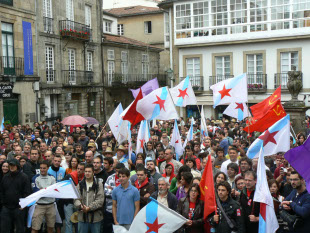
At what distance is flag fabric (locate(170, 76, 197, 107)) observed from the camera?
13.8m

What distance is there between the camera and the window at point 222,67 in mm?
27406

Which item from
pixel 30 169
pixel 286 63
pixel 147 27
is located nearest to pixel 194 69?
pixel 286 63

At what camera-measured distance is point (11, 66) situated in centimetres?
2252

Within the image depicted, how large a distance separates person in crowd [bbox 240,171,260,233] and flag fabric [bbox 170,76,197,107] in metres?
7.57

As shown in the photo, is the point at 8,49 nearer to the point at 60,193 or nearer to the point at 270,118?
the point at 270,118

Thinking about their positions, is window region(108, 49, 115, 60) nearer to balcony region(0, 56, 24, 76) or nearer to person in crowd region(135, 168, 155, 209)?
balcony region(0, 56, 24, 76)

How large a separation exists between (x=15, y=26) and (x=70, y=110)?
706cm

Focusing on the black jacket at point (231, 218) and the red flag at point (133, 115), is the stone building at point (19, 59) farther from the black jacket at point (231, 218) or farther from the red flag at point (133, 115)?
the black jacket at point (231, 218)

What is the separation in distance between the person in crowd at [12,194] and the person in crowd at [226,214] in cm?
375

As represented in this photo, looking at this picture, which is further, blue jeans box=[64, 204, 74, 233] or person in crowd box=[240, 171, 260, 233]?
blue jeans box=[64, 204, 74, 233]

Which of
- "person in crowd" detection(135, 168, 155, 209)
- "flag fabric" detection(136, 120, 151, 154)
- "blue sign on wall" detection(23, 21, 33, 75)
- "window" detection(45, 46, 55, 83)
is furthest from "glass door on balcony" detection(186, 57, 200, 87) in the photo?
"person in crowd" detection(135, 168, 155, 209)

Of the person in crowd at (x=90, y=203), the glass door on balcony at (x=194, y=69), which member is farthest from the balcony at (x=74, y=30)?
the person in crowd at (x=90, y=203)

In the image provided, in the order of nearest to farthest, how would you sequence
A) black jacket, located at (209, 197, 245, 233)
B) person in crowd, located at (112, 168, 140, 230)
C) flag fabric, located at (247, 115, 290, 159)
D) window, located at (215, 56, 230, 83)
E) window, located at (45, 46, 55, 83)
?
black jacket, located at (209, 197, 245, 233) → person in crowd, located at (112, 168, 140, 230) → flag fabric, located at (247, 115, 290, 159) → window, located at (45, 46, 55, 83) → window, located at (215, 56, 230, 83)

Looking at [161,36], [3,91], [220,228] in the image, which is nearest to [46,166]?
[220,228]
